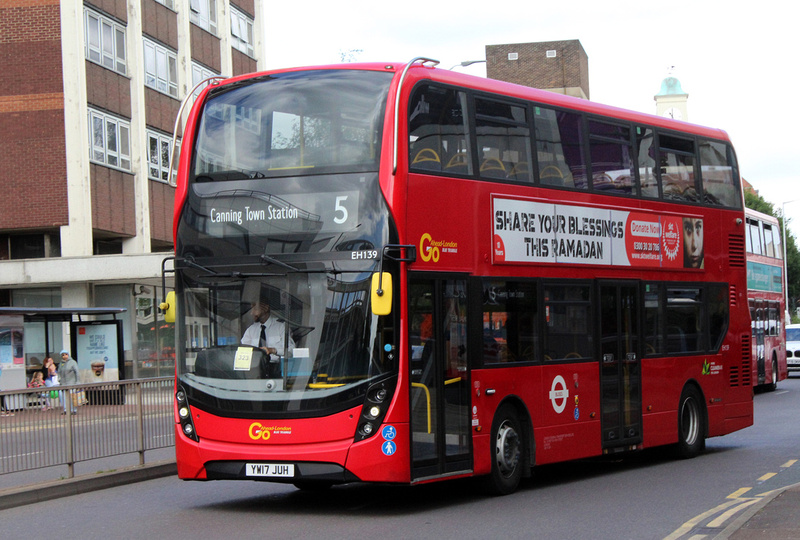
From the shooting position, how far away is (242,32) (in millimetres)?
49250

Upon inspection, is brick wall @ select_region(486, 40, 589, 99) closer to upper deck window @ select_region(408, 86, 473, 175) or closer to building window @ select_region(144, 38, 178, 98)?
building window @ select_region(144, 38, 178, 98)

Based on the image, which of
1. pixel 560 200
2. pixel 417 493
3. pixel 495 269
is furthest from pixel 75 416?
pixel 560 200

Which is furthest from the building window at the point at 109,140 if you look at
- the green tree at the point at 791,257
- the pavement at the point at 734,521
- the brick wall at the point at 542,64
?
the green tree at the point at 791,257

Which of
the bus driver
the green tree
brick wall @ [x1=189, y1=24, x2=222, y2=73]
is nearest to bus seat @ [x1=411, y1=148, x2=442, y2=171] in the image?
the bus driver

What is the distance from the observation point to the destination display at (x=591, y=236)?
12.3m

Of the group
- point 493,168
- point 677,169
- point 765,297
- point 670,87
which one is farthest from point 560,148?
point 670,87

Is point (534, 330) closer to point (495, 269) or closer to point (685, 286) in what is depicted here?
point (495, 269)

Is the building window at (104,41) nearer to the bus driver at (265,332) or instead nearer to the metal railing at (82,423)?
the metal railing at (82,423)

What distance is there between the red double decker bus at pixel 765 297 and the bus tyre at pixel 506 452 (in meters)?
17.7

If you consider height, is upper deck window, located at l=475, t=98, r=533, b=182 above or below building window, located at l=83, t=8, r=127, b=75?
below

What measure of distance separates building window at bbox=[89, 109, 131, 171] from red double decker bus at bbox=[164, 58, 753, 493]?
85.6 ft

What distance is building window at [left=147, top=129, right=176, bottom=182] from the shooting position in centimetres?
4019

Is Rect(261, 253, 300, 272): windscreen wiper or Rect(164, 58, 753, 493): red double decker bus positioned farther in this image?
Rect(261, 253, 300, 272): windscreen wiper

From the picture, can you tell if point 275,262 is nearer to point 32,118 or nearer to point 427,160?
point 427,160
